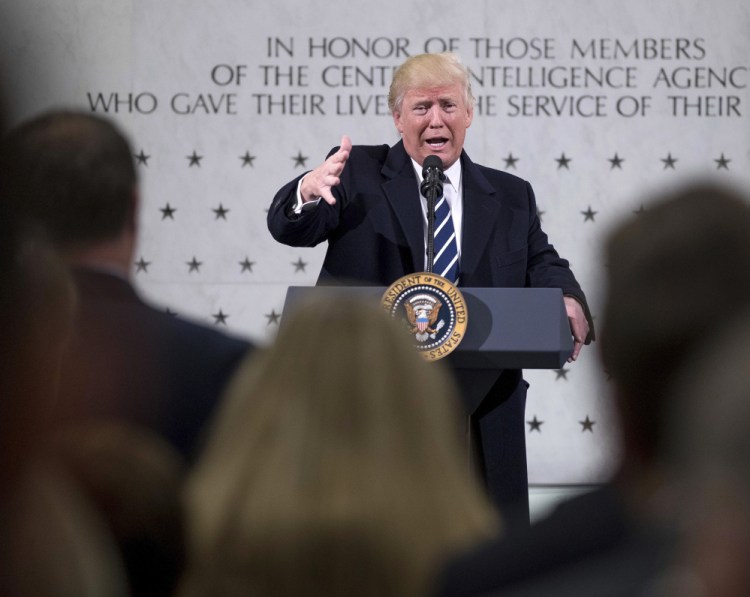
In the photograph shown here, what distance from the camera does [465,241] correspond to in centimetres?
443

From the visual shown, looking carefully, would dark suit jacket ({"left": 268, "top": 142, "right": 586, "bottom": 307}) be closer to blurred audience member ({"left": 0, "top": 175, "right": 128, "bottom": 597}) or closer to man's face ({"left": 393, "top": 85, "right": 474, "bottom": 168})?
Answer: man's face ({"left": 393, "top": 85, "right": 474, "bottom": 168})

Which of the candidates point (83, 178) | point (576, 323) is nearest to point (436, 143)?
point (576, 323)

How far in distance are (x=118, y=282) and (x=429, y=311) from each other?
1743 millimetres

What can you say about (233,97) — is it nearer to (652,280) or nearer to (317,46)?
(317,46)

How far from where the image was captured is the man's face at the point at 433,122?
465 cm

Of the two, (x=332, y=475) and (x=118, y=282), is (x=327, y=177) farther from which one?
(x=332, y=475)

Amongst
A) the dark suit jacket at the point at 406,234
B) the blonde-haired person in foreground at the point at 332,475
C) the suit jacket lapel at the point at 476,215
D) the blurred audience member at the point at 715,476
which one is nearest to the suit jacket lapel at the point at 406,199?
the dark suit jacket at the point at 406,234

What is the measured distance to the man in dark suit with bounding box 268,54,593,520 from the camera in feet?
13.9

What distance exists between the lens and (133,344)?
6.68 ft

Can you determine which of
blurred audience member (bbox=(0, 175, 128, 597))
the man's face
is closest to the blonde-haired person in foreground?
blurred audience member (bbox=(0, 175, 128, 597))

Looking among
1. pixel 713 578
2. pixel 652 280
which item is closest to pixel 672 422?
pixel 713 578

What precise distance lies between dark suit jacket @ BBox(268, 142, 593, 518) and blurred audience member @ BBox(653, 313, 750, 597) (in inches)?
126

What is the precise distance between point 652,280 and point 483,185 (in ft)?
10.9

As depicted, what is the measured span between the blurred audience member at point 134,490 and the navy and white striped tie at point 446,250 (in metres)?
3.01
